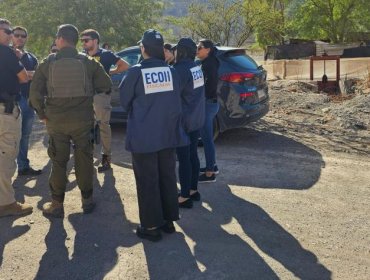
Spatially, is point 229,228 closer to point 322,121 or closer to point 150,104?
point 150,104

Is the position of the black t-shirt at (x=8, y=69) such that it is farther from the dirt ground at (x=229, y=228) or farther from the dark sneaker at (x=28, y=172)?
the dark sneaker at (x=28, y=172)

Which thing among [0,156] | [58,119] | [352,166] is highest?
[58,119]

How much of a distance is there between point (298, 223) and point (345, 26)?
42868 millimetres

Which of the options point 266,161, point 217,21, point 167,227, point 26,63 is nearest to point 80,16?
point 217,21

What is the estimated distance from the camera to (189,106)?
4.58 m

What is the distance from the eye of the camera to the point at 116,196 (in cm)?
508

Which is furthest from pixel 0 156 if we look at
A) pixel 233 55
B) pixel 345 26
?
pixel 345 26

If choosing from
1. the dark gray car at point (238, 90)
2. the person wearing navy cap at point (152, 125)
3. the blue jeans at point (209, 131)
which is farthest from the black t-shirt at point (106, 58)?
the person wearing navy cap at point (152, 125)

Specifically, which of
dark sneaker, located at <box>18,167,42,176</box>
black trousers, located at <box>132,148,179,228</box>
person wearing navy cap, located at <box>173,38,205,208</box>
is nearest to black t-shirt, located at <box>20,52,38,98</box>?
dark sneaker, located at <box>18,167,42,176</box>

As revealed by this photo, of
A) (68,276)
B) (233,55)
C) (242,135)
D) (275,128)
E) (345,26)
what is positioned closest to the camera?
(68,276)

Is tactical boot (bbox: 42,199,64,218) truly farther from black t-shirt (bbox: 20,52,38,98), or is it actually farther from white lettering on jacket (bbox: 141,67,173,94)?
black t-shirt (bbox: 20,52,38,98)

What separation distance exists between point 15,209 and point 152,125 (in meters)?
1.82

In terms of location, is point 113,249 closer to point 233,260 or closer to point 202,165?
point 233,260

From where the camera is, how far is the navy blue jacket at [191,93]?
441cm
